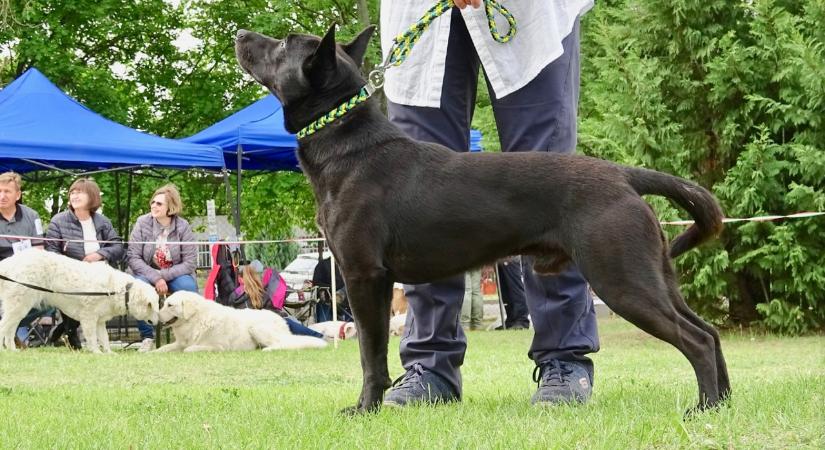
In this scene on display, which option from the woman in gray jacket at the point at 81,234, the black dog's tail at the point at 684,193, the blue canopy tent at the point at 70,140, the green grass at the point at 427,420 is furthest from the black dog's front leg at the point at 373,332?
the blue canopy tent at the point at 70,140

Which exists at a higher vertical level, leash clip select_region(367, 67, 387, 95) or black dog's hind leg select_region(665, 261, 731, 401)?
leash clip select_region(367, 67, 387, 95)

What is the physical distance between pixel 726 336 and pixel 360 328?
7924mm

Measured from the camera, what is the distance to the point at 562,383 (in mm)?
3572

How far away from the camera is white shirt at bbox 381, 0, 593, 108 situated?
372cm

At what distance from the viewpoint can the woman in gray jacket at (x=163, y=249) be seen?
1029 centimetres

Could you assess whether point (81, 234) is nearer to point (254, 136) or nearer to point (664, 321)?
point (254, 136)

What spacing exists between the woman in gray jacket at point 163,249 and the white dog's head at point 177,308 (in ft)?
2.21

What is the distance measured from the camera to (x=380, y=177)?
321 centimetres

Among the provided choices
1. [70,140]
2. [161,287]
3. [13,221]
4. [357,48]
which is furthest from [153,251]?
[357,48]

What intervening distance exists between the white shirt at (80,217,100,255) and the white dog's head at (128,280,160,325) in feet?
2.90

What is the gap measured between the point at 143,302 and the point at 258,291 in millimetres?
2045

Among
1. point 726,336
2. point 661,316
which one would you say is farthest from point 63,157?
point 661,316

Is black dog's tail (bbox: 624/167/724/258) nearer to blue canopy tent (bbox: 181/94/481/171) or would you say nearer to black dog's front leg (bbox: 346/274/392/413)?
black dog's front leg (bbox: 346/274/392/413)

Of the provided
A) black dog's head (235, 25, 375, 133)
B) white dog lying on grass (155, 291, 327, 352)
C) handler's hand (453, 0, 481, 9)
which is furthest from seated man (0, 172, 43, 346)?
handler's hand (453, 0, 481, 9)
